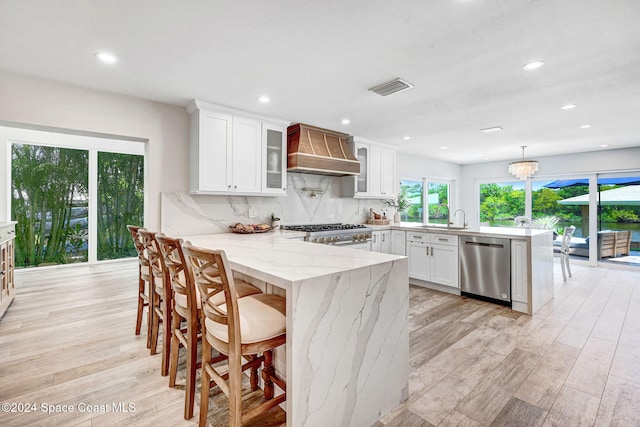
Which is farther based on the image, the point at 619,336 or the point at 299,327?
the point at 619,336

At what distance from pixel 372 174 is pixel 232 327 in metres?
4.33

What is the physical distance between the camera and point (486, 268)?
148 inches

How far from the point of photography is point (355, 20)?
188 cm

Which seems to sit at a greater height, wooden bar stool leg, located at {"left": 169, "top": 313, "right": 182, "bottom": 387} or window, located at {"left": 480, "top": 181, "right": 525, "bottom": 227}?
window, located at {"left": 480, "top": 181, "right": 525, "bottom": 227}

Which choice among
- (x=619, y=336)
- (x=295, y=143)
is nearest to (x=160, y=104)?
(x=295, y=143)

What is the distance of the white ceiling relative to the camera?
1786mm

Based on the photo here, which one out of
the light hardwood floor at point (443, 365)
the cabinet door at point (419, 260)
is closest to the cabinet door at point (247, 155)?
the light hardwood floor at point (443, 365)

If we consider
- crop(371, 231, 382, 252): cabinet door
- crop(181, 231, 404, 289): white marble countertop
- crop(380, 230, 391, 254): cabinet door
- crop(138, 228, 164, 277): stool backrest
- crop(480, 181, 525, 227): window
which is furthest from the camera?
crop(480, 181, 525, 227): window

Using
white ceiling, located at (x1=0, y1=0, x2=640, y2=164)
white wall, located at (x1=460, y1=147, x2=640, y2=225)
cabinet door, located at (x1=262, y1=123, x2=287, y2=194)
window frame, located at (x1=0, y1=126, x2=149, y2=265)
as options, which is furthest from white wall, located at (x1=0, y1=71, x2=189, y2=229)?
white wall, located at (x1=460, y1=147, x2=640, y2=225)

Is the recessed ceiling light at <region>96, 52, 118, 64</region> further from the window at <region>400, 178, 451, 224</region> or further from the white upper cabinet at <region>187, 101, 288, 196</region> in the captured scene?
the window at <region>400, 178, 451, 224</region>

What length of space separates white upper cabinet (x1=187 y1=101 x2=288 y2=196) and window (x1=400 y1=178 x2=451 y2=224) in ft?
12.4

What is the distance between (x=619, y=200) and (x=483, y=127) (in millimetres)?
4060

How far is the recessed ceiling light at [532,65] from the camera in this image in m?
2.41

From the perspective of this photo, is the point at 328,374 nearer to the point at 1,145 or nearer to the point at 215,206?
the point at 215,206
